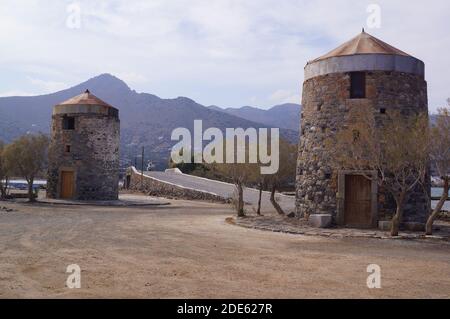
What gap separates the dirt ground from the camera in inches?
267

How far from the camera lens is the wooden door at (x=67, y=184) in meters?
27.3

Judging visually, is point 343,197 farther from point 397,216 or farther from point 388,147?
point 388,147

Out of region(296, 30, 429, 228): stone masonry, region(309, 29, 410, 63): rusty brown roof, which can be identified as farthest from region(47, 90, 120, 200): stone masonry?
region(309, 29, 410, 63): rusty brown roof

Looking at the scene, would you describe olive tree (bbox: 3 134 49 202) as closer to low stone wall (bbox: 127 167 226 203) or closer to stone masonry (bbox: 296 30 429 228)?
low stone wall (bbox: 127 167 226 203)

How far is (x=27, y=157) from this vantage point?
83.4 ft

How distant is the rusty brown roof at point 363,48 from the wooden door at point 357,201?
4134 millimetres

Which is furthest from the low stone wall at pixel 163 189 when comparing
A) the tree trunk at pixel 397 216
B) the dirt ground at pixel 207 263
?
the tree trunk at pixel 397 216

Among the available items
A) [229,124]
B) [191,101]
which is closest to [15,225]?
[229,124]

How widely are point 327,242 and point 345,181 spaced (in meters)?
3.77

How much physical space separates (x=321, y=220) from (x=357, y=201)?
4.53 feet

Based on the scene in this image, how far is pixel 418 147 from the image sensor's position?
1284 cm

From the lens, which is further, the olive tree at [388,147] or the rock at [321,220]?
the rock at [321,220]

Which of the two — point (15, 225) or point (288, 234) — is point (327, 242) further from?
point (15, 225)

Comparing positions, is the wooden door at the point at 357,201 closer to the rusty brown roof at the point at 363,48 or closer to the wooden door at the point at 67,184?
the rusty brown roof at the point at 363,48
